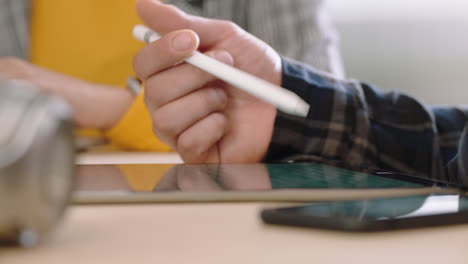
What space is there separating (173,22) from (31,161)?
29 cm

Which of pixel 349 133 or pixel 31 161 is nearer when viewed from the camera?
pixel 31 161

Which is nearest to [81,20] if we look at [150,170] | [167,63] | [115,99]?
[115,99]

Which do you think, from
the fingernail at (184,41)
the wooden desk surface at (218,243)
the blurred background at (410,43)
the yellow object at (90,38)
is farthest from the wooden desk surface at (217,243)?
the blurred background at (410,43)

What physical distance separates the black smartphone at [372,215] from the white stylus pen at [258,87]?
6 cm

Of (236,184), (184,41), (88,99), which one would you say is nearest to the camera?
(236,184)

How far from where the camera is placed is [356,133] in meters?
0.40

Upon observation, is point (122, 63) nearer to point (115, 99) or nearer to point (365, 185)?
point (115, 99)

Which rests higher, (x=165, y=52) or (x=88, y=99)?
(x=165, y=52)

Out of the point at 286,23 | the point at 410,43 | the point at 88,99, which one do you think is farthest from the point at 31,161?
the point at 410,43

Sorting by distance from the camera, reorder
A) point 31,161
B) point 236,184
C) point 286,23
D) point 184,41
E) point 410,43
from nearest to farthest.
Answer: point 31,161 → point 236,184 → point 184,41 → point 286,23 → point 410,43

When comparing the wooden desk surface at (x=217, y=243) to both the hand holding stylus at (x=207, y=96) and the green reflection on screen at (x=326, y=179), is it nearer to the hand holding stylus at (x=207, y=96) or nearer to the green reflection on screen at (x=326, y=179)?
the green reflection on screen at (x=326, y=179)

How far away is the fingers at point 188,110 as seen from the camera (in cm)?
41

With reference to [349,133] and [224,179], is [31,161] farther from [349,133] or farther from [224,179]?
[349,133]

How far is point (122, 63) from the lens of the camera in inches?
34.2
